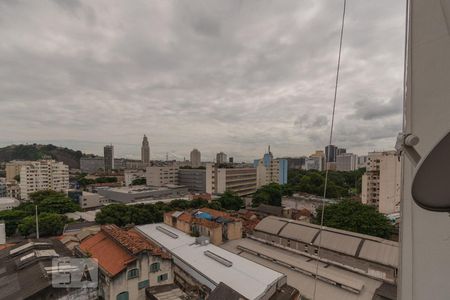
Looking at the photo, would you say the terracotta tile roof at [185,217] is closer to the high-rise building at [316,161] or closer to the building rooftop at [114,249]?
the building rooftop at [114,249]

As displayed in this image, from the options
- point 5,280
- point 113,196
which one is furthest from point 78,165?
point 5,280

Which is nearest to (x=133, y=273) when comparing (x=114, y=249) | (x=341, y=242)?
(x=114, y=249)

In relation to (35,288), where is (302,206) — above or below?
below

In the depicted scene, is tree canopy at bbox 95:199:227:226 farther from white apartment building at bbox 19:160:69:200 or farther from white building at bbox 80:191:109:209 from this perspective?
white apartment building at bbox 19:160:69:200

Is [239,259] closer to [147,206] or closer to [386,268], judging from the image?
[386,268]

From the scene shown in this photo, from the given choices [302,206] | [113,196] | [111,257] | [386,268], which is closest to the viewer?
[111,257]

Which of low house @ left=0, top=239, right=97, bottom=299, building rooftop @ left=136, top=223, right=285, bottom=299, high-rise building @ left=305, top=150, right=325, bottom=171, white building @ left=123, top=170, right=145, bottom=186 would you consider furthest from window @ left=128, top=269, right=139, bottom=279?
high-rise building @ left=305, top=150, right=325, bottom=171
